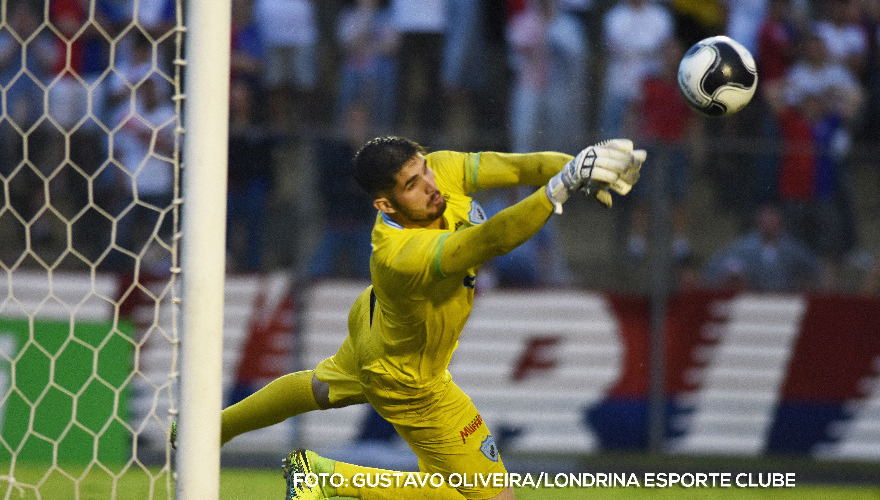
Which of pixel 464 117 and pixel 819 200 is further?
pixel 464 117

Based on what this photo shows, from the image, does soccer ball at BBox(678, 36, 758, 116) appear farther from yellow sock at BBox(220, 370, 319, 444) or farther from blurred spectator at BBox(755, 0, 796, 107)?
blurred spectator at BBox(755, 0, 796, 107)

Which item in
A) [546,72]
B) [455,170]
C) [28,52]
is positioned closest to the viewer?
[455,170]

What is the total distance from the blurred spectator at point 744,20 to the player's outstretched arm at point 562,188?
588 cm

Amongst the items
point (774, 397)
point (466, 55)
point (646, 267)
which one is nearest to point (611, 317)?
point (646, 267)

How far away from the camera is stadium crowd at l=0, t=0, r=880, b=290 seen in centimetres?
757

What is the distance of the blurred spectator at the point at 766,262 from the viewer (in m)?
7.62

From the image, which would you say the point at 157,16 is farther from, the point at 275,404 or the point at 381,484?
the point at 381,484

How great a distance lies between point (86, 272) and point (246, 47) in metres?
2.54

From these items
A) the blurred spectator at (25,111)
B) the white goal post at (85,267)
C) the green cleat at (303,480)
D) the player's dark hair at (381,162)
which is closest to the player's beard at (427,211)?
the player's dark hair at (381,162)

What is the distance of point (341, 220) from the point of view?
7.57 m

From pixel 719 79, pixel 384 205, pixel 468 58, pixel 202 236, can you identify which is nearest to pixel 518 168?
pixel 384 205

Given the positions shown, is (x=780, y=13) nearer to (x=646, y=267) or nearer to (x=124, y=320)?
(x=646, y=267)

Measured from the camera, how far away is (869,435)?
24.5 feet

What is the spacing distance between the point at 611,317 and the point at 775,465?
156 centimetres
